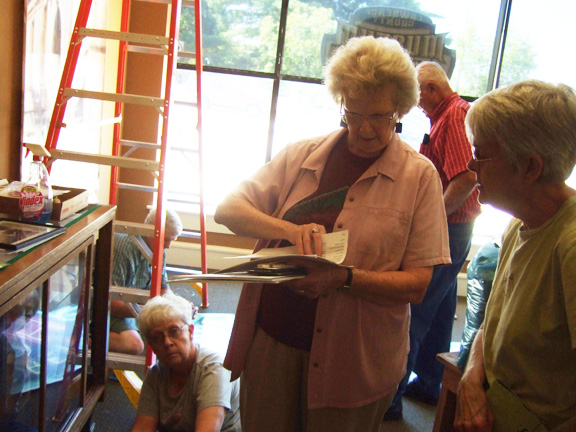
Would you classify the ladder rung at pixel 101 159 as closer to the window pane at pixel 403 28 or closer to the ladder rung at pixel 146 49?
the ladder rung at pixel 146 49

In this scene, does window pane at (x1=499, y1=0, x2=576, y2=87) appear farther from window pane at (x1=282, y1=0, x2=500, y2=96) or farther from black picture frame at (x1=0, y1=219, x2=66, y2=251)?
black picture frame at (x1=0, y1=219, x2=66, y2=251)

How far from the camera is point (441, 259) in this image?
4.35 ft

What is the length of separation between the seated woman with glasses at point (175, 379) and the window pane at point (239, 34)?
2.69m

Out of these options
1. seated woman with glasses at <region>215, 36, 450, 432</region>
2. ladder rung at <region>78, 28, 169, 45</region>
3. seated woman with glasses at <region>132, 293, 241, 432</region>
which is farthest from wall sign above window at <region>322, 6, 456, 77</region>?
seated woman with glasses at <region>215, 36, 450, 432</region>

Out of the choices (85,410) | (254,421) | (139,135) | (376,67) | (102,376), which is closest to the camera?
(376,67)

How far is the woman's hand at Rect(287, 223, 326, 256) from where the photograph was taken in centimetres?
125

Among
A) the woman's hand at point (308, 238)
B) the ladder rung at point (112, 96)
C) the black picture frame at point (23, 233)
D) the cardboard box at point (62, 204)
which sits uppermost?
the ladder rung at point (112, 96)

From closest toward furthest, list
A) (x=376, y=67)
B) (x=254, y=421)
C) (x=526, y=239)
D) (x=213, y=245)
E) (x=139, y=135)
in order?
1. (x=526, y=239)
2. (x=376, y=67)
3. (x=254, y=421)
4. (x=139, y=135)
5. (x=213, y=245)

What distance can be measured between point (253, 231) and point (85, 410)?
0.96m

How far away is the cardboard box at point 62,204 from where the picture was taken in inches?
59.4

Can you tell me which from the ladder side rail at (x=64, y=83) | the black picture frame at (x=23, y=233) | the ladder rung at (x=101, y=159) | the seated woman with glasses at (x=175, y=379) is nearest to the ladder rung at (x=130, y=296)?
the seated woman with glasses at (x=175, y=379)

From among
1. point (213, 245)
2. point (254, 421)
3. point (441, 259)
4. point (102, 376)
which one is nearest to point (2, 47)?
point (102, 376)

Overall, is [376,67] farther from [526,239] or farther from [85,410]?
[85,410]

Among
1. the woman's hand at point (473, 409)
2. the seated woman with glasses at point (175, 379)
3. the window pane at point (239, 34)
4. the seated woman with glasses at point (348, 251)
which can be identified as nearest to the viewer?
the woman's hand at point (473, 409)
